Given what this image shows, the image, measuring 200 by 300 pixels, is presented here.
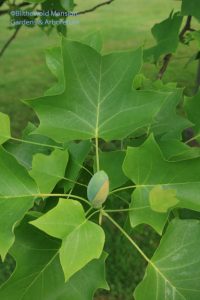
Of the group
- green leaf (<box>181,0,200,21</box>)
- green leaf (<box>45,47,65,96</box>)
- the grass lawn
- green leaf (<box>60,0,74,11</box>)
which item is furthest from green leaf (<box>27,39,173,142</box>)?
the grass lawn

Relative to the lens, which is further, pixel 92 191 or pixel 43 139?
pixel 43 139

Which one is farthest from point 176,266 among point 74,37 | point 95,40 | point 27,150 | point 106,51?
point 106,51

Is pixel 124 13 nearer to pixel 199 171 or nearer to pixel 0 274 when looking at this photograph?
pixel 0 274

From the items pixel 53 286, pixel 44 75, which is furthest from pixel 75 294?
→ pixel 44 75

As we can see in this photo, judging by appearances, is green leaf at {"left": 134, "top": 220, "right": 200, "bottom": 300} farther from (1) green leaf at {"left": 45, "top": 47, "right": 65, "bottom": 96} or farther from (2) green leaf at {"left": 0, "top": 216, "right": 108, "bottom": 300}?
(1) green leaf at {"left": 45, "top": 47, "right": 65, "bottom": 96}

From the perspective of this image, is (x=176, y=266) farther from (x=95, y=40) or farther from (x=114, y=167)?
A: (x=95, y=40)

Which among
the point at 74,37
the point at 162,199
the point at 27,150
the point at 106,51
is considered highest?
the point at 162,199
